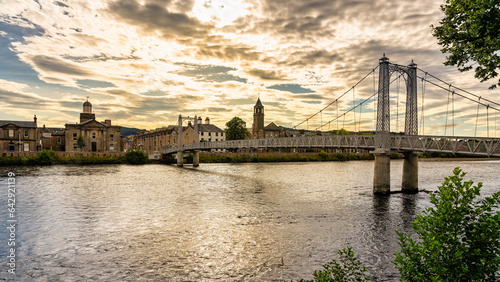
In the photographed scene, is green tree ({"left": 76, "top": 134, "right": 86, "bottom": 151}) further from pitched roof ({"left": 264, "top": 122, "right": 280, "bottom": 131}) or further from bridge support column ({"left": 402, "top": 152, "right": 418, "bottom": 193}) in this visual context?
bridge support column ({"left": 402, "top": 152, "right": 418, "bottom": 193})

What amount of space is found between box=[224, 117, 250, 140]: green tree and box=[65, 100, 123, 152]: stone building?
109ft

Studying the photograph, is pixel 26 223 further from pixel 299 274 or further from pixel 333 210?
pixel 333 210

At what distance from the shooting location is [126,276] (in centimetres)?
1221

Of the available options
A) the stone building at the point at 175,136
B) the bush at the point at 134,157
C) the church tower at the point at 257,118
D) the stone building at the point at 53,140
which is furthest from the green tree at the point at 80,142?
the church tower at the point at 257,118

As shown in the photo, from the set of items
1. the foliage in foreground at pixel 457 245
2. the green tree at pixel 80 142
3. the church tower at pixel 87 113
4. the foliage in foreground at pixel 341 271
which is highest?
the church tower at pixel 87 113

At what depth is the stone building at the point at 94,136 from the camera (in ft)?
264

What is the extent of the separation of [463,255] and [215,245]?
40.7 ft

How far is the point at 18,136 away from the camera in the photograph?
71.5 metres

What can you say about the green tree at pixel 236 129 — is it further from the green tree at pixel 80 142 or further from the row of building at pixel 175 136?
the green tree at pixel 80 142

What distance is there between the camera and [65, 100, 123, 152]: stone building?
80.4 metres

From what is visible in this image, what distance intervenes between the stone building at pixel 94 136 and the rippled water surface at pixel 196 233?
5315cm

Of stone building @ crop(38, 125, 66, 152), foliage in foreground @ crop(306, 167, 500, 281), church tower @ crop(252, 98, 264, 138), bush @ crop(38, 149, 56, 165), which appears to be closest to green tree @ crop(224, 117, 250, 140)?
church tower @ crop(252, 98, 264, 138)

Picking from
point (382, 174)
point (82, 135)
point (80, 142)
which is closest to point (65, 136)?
point (82, 135)

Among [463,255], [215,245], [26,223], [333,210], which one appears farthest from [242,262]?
[26,223]
